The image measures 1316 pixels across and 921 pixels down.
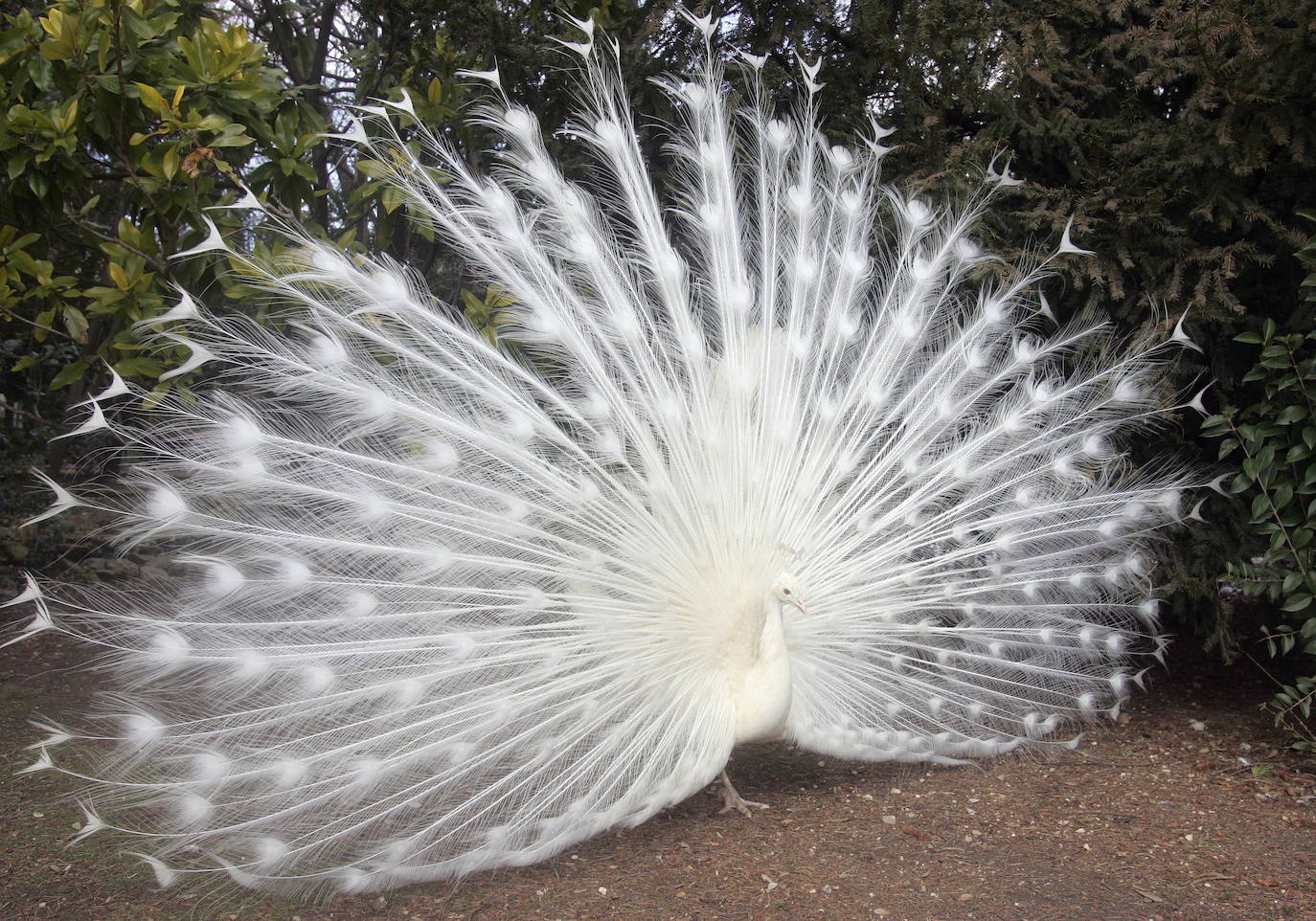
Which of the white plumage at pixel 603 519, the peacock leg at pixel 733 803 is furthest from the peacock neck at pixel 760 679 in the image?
the peacock leg at pixel 733 803

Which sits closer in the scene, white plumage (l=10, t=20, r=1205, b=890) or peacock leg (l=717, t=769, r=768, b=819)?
white plumage (l=10, t=20, r=1205, b=890)

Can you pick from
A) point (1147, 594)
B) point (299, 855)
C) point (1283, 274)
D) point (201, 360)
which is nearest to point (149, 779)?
point (299, 855)

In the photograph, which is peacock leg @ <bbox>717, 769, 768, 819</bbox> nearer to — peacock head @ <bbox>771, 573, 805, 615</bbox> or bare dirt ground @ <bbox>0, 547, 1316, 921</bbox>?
bare dirt ground @ <bbox>0, 547, 1316, 921</bbox>

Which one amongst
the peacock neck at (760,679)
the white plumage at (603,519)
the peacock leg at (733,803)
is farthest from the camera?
the peacock leg at (733,803)

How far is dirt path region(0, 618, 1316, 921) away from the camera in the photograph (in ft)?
10.3

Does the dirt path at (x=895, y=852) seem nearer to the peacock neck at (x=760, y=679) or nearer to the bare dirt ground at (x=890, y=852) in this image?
the bare dirt ground at (x=890, y=852)

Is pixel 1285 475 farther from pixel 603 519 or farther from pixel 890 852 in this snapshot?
pixel 603 519

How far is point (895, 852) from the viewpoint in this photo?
11.8ft

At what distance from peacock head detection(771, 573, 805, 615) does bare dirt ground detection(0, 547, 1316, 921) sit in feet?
3.00

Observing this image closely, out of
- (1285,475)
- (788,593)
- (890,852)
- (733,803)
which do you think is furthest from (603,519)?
(1285,475)

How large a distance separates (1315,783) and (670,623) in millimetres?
2834

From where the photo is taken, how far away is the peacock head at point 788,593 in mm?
3465

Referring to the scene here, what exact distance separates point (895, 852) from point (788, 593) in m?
1.05

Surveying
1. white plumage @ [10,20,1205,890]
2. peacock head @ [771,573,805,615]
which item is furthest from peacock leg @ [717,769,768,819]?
peacock head @ [771,573,805,615]
